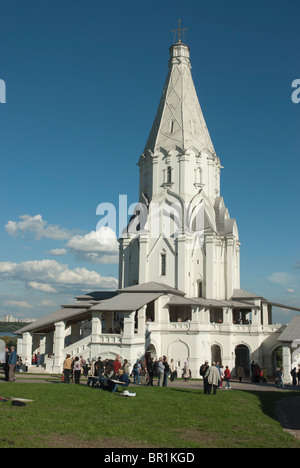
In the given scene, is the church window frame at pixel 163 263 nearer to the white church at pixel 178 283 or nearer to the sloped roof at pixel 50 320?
the white church at pixel 178 283

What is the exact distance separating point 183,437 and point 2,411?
521 cm

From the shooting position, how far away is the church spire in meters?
44.0

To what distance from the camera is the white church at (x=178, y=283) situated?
32.9 m

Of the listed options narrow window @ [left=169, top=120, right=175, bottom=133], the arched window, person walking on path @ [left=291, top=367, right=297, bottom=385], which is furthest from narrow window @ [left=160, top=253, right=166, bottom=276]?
person walking on path @ [left=291, top=367, right=297, bottom=385]

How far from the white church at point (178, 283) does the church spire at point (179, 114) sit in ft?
0.35

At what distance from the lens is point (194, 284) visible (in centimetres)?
4081

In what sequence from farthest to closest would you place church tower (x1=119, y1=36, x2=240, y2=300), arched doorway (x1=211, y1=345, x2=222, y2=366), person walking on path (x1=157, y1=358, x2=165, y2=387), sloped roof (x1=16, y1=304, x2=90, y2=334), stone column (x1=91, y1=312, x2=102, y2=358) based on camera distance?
1. church tower (x1=119, y1=36, x2=240, y2=300)
2. arched doorway (x1=211, y1=345, x2=222, y2=366)
3. sloped roof (x1=16, y1=304, x2=90, y2=334)
4. stone column (x1=91, y1=312, x2=102, y2=358)
5. person walking on path (x1=157, y1=358, x2=165, y2=387)

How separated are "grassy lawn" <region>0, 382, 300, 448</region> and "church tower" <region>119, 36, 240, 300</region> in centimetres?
2240

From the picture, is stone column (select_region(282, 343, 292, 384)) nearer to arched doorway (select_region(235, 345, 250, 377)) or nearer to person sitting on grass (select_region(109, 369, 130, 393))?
arched doorway (select_region(235, 345, 250, 377))

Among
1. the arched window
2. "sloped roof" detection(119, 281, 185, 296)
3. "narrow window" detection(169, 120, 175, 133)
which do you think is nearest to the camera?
"sloped roof" detection(119, 281, 185, 296)

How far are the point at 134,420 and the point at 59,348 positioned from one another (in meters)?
19.2

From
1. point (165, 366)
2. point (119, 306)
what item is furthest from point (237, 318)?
point (165, 366)

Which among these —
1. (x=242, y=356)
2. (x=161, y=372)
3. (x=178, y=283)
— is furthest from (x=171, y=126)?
(x=161, y=372)

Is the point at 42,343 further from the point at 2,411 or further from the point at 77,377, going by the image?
the point at 2,411
